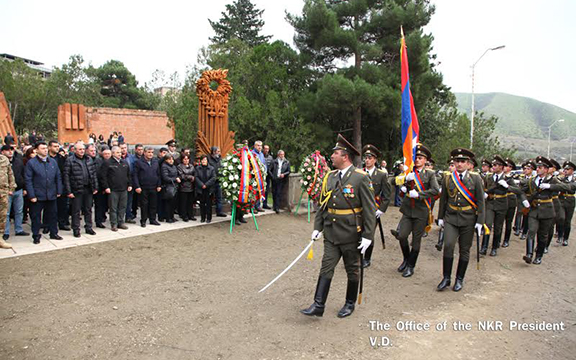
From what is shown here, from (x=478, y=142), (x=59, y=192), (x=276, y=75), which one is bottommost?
(x=59, y=192)

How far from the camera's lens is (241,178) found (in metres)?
9.59

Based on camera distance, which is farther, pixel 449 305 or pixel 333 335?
pixel 449 305

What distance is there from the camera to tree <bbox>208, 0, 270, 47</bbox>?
1681 inches

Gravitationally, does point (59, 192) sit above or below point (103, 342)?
above

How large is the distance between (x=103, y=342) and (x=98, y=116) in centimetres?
3083

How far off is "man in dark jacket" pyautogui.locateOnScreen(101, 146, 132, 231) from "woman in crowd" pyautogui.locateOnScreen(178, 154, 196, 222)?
1332mm

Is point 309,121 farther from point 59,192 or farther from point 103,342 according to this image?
point 103,342

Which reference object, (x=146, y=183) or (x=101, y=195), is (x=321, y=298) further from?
(x=101, y=195)

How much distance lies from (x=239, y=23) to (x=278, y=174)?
3529 cm

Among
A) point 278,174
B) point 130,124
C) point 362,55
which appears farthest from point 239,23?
point 278,174

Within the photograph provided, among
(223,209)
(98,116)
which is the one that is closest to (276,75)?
(223,209)

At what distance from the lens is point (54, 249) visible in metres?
7.16

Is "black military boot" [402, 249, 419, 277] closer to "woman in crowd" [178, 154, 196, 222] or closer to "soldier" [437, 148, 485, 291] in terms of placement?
"soldier" [437, 148, 485, 291]

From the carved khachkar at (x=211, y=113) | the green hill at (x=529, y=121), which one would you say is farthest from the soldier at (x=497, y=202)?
the green hill at (x=529, y=121)
